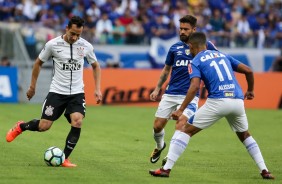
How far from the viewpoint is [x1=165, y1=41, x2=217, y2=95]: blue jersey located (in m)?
12.7

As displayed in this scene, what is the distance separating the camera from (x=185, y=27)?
12344 mm

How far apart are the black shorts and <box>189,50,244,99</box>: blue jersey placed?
2394mm

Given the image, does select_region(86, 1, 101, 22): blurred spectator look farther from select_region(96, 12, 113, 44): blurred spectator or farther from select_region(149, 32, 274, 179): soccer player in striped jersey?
select_region(149, 32, 274, 179): soccer player in striped jersey

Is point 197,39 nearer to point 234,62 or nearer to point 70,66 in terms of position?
point 234,62

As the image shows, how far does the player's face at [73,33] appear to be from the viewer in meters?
12.0

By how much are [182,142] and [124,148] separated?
4.47m

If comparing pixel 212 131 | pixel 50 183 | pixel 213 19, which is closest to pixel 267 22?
pixel 213 19

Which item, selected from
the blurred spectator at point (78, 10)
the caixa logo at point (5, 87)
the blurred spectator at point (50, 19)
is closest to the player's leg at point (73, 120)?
the caixa logo at point (5, 87)

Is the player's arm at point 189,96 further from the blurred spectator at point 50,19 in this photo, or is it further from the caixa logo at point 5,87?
the blurred spectator at point 50,19

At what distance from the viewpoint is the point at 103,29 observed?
31172 millimetres

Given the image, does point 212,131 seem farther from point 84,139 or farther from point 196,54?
point 196,54

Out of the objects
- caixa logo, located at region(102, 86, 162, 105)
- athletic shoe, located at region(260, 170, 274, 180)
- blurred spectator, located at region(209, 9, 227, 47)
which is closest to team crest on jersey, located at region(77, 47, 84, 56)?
athletic shoe, located at region(260, 170, 274, 180)

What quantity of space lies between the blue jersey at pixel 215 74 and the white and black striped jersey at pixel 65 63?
97.6 inches

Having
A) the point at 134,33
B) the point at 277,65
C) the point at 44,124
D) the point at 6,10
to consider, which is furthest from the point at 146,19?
the point at 44,124
